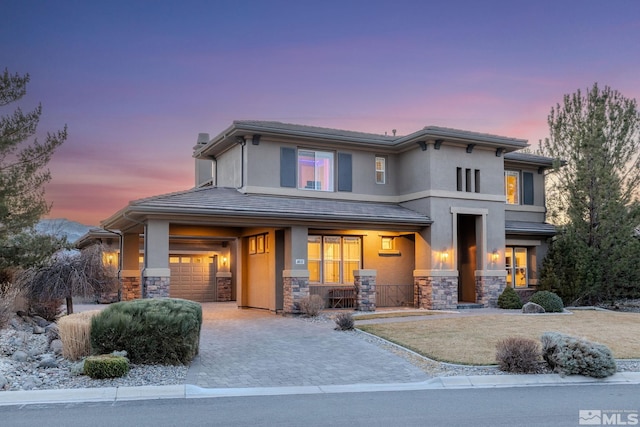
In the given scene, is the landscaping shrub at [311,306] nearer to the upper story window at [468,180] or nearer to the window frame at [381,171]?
the window frame at [381,171]

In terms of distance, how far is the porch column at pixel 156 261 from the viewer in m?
16.8

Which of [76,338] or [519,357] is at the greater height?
[76,338]

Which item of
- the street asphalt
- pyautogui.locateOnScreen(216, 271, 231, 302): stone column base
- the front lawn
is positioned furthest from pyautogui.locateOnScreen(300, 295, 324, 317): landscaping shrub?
pyautogui.locateOnScreen(216, 271, 231, 302): stone column base

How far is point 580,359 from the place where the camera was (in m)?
10.4

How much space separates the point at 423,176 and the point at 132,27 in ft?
37.2

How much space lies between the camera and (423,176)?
70.7ft

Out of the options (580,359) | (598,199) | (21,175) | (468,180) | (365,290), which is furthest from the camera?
(598,199)

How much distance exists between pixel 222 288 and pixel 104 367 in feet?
59.9

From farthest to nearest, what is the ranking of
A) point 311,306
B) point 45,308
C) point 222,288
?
point 222,288 < point 311,306 < point 45,308

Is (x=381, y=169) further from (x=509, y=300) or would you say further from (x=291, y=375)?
(x=291, y=375)

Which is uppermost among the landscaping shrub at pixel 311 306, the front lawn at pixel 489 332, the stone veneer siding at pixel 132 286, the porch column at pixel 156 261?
the porch column at pixel 156 261

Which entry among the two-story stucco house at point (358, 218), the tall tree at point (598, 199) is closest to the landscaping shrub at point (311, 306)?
the two-story stucco house at point (358, 218)

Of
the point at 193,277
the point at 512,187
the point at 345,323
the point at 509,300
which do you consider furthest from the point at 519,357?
the point at 193,277

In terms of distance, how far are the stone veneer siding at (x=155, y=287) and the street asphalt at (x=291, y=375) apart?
2.99m
